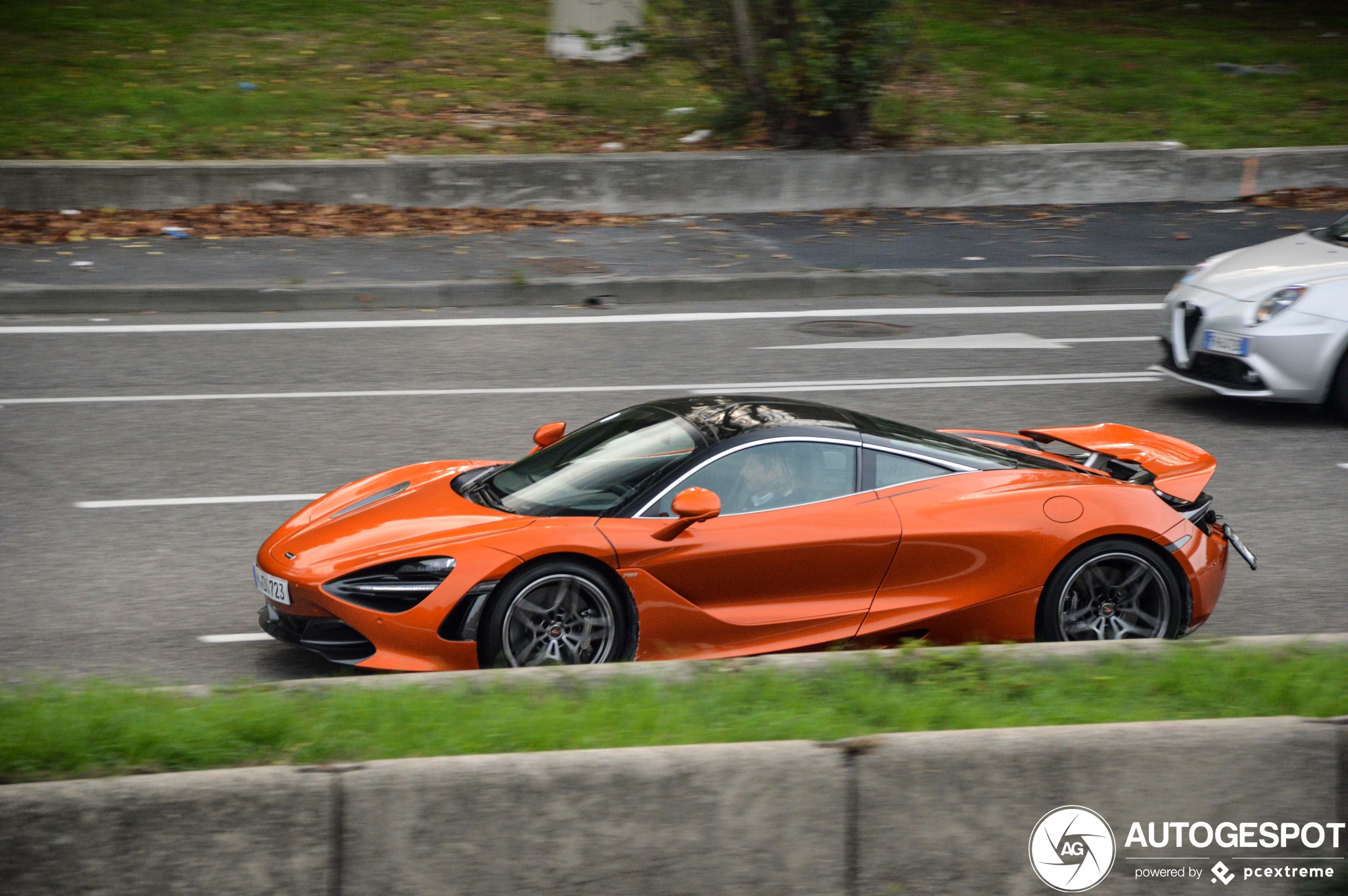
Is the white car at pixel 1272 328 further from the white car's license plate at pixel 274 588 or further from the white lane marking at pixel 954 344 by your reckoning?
the white car's license plate at pixel 274 588

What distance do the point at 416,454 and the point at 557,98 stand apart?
10.3 meters

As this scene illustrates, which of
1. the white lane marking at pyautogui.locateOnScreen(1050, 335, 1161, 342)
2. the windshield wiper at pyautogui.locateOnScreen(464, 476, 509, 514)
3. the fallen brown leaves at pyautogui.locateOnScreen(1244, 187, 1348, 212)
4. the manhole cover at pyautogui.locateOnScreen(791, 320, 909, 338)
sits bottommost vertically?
the manhole cover at pyautogui.locateOnScreen(791, 320, 909, 338)

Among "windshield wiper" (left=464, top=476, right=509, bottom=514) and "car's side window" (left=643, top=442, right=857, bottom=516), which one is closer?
"car's side window" (left=643, top=442, right=857, bottom=516)

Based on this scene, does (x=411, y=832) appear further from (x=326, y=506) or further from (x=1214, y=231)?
(x=1214, y=231)

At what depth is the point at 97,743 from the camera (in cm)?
384

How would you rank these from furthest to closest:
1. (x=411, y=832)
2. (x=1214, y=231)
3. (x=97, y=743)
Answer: (x=1214, y=231), (x=97, y=743), (x=411, y=832)

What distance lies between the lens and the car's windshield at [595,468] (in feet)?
19.1

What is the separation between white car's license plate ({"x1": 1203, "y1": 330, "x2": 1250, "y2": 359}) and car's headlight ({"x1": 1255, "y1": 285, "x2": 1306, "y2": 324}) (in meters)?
0.16

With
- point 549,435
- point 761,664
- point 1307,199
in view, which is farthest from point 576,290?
point 1307,199

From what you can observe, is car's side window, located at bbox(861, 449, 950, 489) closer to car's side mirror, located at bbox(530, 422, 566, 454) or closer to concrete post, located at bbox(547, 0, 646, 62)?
car's side mirror, located at bbox(530, 422, 566, 454)

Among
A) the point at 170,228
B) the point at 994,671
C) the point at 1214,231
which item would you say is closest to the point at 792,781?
the point at 994,671

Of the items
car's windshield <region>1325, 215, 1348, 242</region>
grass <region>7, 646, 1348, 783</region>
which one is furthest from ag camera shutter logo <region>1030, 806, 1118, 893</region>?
car's windshield <region>1325, 215, 1348, 242</region>

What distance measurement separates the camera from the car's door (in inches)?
221

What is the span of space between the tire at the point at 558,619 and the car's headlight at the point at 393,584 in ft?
0.80
